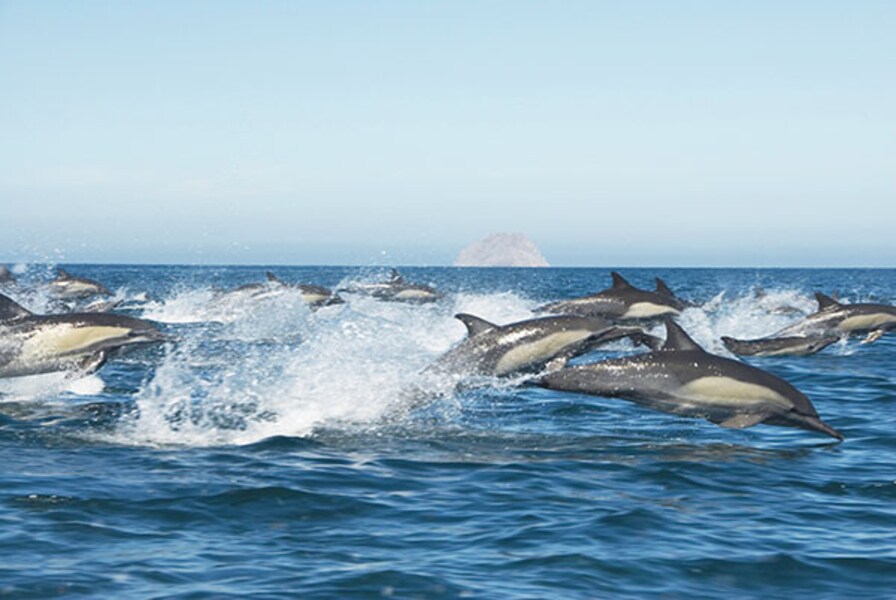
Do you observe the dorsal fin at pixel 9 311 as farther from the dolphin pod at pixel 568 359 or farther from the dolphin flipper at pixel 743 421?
the dolphin flipper at pixel 743 421

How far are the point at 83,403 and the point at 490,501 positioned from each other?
664 cm

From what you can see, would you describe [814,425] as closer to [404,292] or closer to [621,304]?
[621,304]

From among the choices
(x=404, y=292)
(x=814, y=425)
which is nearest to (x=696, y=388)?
(x=814, y=425)

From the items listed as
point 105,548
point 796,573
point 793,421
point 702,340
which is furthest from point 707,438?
point 702,340

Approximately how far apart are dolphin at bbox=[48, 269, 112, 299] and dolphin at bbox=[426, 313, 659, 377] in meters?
25.0

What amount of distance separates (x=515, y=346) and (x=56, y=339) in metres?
5.23

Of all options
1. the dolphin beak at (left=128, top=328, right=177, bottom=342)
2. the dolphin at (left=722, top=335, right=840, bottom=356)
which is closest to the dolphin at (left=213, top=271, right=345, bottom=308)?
the dolphin at (left=722, top=335, right=840, bottom=356)

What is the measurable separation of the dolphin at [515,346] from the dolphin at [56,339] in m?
3.85

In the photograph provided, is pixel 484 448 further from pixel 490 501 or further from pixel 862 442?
pixel 862 442

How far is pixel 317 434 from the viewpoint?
10.9m

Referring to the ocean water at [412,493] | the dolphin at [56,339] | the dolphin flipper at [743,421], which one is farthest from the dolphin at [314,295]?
the dolphin flipper at [743,421]

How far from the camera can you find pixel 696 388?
34.6 feet

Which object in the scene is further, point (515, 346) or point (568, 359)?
point (568, 359)

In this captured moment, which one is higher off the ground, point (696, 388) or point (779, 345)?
point (696, 388)
